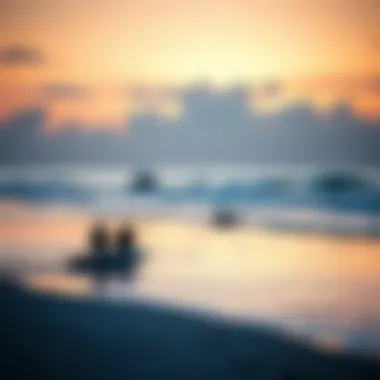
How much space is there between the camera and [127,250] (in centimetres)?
246

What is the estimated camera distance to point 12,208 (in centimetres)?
251

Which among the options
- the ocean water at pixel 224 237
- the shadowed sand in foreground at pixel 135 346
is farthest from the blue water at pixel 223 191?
the shadowed sand in foreground at pixel 135 346

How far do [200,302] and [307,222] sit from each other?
1.27 feet

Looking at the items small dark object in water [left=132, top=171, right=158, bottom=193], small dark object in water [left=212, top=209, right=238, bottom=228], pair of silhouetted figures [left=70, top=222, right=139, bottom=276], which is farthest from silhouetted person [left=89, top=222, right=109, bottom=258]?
small dark object in water [left=212, top=209, right=238, bottom=228]

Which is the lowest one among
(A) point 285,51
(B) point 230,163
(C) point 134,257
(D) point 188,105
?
(C) point 134,257

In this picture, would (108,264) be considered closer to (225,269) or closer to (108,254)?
(108,254)

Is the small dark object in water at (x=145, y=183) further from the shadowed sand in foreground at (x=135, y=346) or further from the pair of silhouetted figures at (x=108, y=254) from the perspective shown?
the shadowed sand in foreground at (x=135, y=346)

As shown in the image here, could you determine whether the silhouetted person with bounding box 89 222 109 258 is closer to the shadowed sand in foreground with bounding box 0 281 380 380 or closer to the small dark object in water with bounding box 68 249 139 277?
the small dark object in water with bounding box 68 249 139 277

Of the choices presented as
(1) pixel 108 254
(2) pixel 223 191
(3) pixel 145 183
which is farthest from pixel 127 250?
(2) pixel 223 191

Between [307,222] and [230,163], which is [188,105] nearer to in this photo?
[230,163]

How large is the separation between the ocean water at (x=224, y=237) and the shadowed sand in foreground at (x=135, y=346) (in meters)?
0.04

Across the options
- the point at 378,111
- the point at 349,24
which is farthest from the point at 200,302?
the point at 349,24

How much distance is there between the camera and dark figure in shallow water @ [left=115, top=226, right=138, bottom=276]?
2.46 m

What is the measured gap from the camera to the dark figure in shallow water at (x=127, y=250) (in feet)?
8.07
